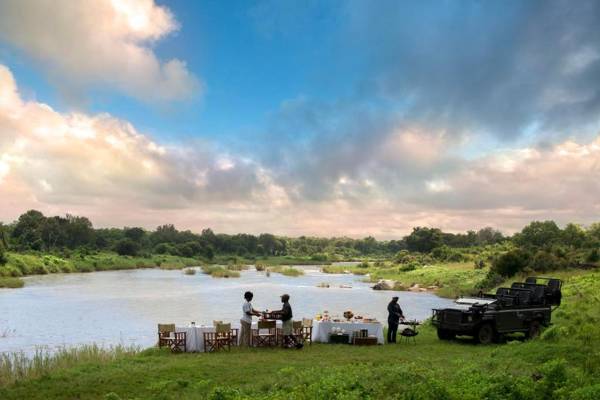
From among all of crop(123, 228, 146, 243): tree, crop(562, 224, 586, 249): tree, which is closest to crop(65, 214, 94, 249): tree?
crop(123, 228, 146, 243): tree

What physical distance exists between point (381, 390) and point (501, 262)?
42.9m

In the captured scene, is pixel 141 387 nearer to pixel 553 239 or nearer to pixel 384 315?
pixel 384 315

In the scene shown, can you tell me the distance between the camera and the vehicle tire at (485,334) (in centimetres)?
2089

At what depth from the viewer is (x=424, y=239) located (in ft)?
A: 426

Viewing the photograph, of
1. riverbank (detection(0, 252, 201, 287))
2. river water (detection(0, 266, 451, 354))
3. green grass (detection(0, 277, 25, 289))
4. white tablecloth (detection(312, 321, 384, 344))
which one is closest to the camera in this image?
white tablecloth (detection(312, 321, 384, 344))

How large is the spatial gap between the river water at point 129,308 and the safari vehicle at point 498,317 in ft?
41.5

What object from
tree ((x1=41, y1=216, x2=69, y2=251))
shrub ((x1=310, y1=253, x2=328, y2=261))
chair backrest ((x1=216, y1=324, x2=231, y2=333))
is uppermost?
tree ((x1=41, y1=216, x2=69, y2=251))

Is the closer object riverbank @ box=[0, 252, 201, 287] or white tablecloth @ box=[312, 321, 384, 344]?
white tablecloth @ box=[312, 321, 384, 344]

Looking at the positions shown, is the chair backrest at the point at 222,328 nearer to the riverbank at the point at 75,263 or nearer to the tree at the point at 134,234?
the riverbank at the point at 75,263

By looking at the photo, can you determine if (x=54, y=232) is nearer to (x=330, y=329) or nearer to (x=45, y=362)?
(x=45, y=362)

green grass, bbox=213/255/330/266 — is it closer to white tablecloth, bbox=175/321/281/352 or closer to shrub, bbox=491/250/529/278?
shrub, bbox=491/250/529/278

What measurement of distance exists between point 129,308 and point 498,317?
28.3 m

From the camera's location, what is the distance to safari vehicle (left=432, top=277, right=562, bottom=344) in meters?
20.9

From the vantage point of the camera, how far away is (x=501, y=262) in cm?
5056
